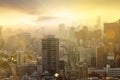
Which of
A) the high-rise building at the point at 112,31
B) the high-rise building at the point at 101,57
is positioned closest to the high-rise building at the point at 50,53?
the high-rise building at the point at 101,57

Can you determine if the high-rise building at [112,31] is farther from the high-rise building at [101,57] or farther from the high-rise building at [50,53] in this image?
the high-rise building at [50,53]

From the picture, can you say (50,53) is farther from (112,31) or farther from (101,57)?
(112,31)

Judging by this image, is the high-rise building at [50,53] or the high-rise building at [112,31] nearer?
the high-rise building at [50,53]

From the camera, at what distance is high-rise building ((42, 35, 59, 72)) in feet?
12.1

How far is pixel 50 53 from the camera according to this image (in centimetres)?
395

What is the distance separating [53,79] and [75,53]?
0.70 metres

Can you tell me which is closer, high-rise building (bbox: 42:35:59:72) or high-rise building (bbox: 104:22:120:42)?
high-rise building (bbox: 42:35:59:72)

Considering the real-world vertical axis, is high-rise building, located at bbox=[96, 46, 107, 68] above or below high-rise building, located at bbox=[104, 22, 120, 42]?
below

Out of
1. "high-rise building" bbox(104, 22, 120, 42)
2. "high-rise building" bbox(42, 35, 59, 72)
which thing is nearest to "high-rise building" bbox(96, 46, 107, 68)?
"high-rise building" bbox(104, 22, 120, 42)

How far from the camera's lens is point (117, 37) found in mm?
4238

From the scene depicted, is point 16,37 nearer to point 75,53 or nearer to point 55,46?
point 55,46

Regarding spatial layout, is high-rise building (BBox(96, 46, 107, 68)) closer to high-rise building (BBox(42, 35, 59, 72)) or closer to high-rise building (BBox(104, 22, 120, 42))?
high-rise building (BBox(104, 22, 120, 42))

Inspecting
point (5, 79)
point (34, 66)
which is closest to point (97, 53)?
point (34, 66)

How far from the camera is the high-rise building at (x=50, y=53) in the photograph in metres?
3.70
